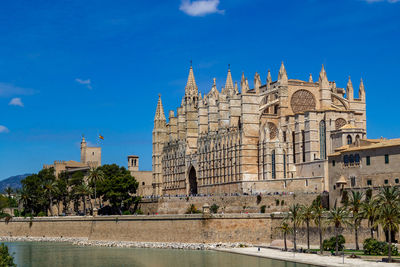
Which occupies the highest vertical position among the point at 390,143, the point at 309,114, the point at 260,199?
the point at 309,114

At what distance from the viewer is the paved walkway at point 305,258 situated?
4778 centimetres

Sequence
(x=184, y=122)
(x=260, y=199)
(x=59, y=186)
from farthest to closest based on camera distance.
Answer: (x=184, y=122) < (x=59, y=186) < (x=260, y=199)

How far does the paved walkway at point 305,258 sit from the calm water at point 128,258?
2.71 ft

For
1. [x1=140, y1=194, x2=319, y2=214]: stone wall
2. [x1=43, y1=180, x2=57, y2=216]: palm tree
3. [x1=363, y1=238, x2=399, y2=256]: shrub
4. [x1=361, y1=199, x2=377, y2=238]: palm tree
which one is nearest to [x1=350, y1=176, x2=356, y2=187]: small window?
[x1=140, y1=194, x2=319, y2=214]: stone wall

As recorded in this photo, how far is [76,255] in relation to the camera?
65625mm

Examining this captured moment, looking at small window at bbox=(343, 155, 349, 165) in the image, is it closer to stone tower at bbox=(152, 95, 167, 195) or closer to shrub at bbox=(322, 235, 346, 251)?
shrub at bbox=(322, 235, 346, 251)

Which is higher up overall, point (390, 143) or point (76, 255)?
point (390, 143)

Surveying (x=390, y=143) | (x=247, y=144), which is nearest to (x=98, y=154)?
(x=247, y=144)

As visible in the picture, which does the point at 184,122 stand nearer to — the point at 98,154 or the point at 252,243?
the point at 98,154

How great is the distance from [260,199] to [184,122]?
34698mm

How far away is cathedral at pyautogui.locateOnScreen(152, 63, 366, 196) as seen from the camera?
78500 millimetres

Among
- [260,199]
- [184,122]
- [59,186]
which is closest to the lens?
[260,199]

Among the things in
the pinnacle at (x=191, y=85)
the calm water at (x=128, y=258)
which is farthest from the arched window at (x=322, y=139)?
the pinnacle at (x=191, y=85)

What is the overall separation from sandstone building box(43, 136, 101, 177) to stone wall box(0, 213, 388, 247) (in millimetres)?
27977
